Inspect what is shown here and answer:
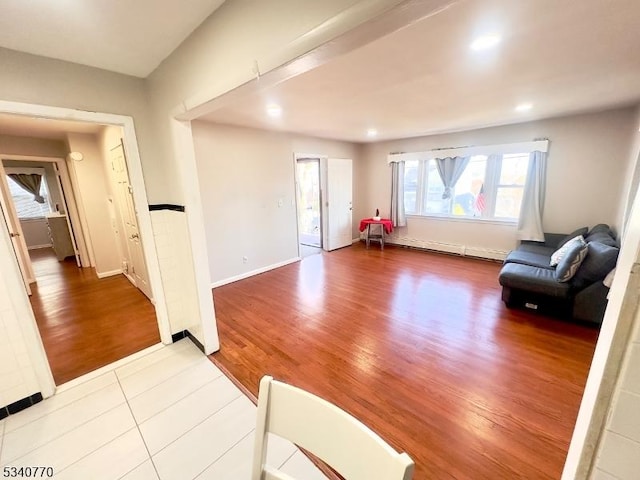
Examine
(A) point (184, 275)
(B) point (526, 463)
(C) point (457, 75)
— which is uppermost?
(C) point (457, 75)

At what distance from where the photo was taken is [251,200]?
4.14m

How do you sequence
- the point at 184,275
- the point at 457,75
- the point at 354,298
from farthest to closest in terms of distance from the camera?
the point at 354,298 → the point at 184,275 → the point at 457,75

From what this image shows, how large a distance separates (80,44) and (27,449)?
96.0 inches

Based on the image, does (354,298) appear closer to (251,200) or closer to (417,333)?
(417,333)

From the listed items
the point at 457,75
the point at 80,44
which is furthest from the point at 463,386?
the point at 80,44

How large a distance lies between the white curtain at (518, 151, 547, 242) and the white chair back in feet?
15.8

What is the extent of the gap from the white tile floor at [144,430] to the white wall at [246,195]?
194 cm

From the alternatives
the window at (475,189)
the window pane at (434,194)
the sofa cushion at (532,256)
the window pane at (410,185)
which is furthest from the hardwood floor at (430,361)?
the window pane at (410,185)

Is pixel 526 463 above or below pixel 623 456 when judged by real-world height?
below

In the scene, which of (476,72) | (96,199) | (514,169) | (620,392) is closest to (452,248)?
(514,169)

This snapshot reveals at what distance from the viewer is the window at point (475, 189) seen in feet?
14.3

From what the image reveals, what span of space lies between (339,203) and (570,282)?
389 centimetres

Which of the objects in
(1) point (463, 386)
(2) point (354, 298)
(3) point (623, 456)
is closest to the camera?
(3) point (623, 456)

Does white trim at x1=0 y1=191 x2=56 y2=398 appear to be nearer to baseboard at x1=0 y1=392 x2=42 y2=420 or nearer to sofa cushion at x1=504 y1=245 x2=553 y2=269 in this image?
baseboard at x1=0 y1=392 x2=42 y2=420
